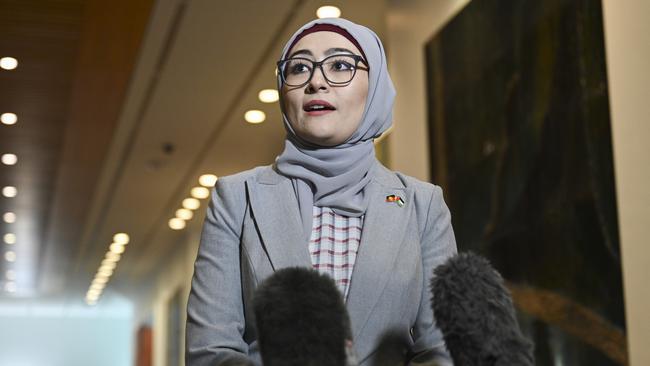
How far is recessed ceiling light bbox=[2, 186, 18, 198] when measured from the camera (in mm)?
11895

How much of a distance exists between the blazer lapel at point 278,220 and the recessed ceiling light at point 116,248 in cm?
1438

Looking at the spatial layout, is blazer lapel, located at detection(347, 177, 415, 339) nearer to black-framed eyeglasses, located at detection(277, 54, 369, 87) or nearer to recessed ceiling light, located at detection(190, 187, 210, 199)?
black-framed eyeglasses, located at detection(277, 54, 369, 87)

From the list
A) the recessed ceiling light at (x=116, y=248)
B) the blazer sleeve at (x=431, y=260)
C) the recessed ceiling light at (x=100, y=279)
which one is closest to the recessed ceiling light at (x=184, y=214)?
the recessed ceiling light at (x=116, y=248)

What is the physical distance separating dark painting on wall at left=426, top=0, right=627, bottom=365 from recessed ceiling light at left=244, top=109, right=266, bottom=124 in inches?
139

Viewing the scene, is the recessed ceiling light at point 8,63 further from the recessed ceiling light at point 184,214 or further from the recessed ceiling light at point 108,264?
the recessed ceiling light at point 108,264

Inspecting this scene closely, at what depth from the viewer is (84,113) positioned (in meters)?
9.06

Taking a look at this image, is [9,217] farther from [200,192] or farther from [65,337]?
[65,337]

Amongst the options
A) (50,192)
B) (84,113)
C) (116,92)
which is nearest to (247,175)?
(116,92)

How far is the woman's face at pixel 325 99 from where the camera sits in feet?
6.64

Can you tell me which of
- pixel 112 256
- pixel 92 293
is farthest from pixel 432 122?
pixel 92 293

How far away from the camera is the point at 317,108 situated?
2045mm

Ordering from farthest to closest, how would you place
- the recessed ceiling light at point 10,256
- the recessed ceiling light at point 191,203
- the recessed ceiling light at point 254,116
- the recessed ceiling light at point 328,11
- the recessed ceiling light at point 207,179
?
the recessed ceiling light at point 10,256 < the recessed ceiling light at point 191,203 < the recessed ceiling light at point 207,179 < the recessed ceiling light at point 254,116 < the recessed ceiling light at point 328,11

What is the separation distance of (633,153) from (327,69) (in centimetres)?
235

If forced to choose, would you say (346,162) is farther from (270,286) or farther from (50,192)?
(50,192)
